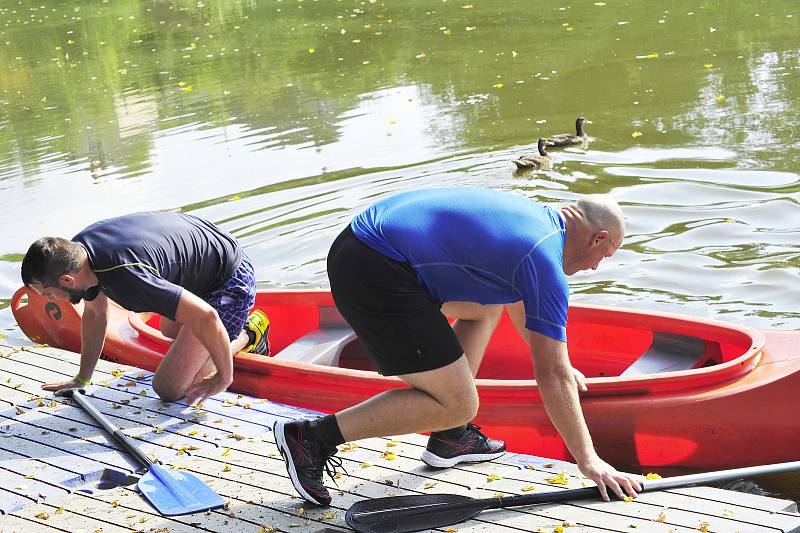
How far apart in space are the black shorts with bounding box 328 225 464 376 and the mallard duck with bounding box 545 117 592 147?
6.62m

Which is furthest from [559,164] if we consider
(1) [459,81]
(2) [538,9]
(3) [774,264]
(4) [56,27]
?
(4) [56,27]

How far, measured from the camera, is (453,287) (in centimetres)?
363

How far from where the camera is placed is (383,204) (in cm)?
377

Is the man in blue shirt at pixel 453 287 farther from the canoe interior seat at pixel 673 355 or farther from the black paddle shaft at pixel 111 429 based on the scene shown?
the canoe interior seat at pixel 673 355

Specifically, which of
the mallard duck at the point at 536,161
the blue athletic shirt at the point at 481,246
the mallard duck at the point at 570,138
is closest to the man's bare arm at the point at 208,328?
the blue athletic shirt at the point at 481,246

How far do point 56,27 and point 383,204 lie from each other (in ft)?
70.1

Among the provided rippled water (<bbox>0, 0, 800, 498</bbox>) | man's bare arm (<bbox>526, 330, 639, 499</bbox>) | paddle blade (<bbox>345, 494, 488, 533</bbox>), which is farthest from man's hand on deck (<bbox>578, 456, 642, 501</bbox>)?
rippled water (<bbox>0, 0, 800, 498</bbox>)

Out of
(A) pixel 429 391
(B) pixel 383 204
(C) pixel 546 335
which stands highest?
(B) pixel 383 204

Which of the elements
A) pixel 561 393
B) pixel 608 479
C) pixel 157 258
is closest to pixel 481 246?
pixel 561 393

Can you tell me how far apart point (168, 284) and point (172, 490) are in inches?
36.5

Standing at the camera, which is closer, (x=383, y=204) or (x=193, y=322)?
(x=383, y=204)

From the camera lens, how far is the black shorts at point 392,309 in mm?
3621

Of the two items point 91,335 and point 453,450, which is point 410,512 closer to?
point 453,450

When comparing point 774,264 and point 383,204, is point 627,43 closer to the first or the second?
point 774,264
